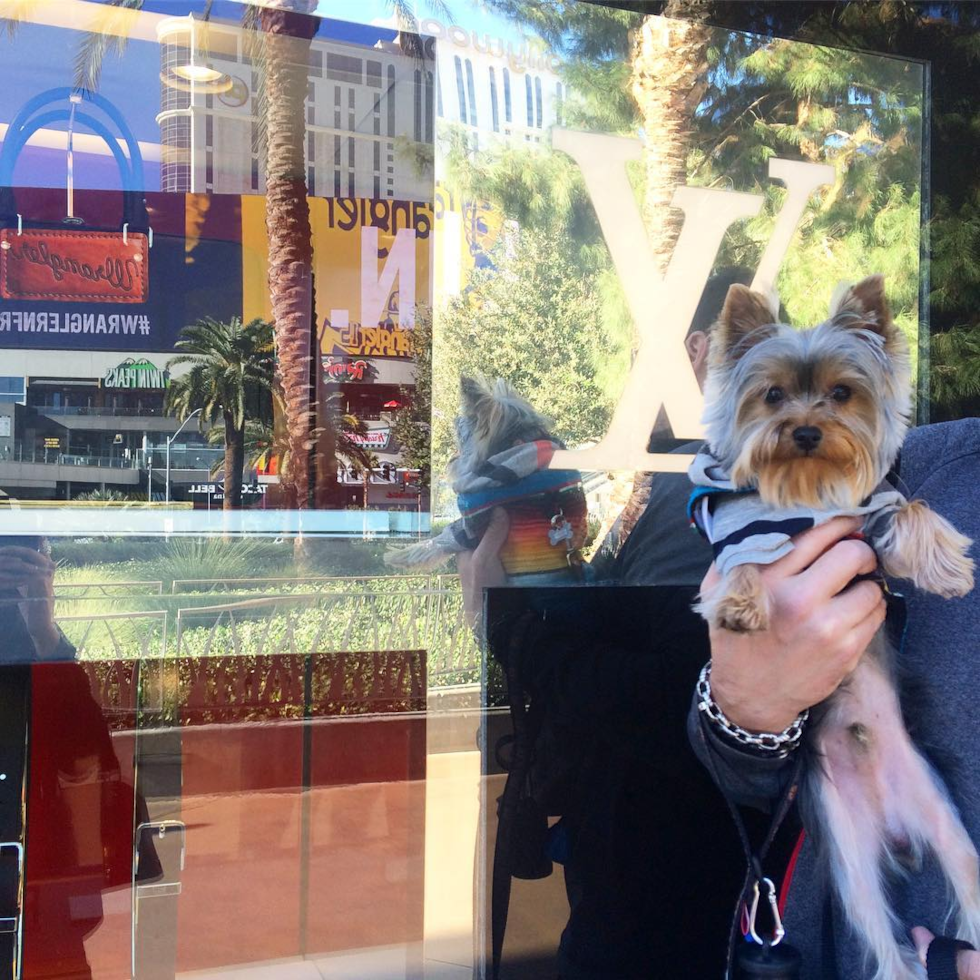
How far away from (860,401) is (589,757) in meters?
0.94

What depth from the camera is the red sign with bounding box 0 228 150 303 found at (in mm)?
3287

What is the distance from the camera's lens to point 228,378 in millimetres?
3912

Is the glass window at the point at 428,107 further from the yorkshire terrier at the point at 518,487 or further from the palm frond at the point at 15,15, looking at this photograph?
the palm frond at the point at 15,15

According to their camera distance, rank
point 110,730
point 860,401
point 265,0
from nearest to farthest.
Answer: point 860,401, point 110,730, point 265,0

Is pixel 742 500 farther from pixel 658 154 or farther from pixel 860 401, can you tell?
pixel 658 154

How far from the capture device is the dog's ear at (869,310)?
1.55 m

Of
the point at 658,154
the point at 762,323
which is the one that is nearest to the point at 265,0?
the point at 658,154

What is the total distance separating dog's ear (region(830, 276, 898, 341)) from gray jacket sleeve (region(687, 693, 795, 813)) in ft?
2.05

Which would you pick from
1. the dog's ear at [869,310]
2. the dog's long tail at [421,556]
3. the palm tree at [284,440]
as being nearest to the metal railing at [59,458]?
the palm tree at [284,440]

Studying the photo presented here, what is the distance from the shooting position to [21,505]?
3146 millimetres

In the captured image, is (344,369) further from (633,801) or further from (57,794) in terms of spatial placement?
(633,801)

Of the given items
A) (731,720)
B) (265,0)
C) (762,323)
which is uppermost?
(265,0)

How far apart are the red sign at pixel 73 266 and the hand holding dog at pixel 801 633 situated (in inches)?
104

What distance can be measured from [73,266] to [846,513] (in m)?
2.80
